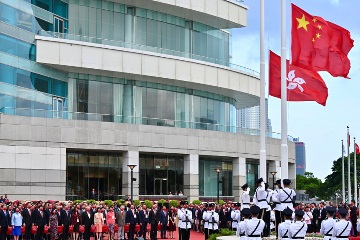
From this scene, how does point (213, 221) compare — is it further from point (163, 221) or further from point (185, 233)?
point (163, 221)

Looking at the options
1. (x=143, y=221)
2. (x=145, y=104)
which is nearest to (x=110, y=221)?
(x=143, y=221)

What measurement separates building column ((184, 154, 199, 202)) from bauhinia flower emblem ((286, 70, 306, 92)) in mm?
32191

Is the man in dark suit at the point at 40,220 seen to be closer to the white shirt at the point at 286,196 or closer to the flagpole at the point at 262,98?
the flagpole at the point at 262,98

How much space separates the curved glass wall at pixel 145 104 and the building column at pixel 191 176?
3019mm

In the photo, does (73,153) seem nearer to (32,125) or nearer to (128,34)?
(32,125)

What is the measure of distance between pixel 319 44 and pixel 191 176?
3466cm

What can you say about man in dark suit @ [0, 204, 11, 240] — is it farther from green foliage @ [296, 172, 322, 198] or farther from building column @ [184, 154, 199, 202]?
green foliage @ [296, 172, 322, 198]

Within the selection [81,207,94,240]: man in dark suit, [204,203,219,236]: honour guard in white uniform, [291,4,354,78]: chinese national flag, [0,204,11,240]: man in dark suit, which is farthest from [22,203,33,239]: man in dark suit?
[291,4,354,78]: chinese national flag

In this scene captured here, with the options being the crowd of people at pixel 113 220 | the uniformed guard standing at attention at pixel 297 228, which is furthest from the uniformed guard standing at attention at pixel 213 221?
the uniformed guard standing at attention at pixel 297 228

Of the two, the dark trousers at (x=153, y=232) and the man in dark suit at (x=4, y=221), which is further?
the dark trousers at (x=153, y=232)

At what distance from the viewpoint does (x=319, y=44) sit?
36.4 meters

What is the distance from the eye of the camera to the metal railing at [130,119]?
58.8m

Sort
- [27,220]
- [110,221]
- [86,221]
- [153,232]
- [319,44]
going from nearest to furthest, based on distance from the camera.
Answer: [319,44], [27,220], [86,221], [110,221], [153,232]

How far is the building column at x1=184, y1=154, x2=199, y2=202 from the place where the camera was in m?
68.9
